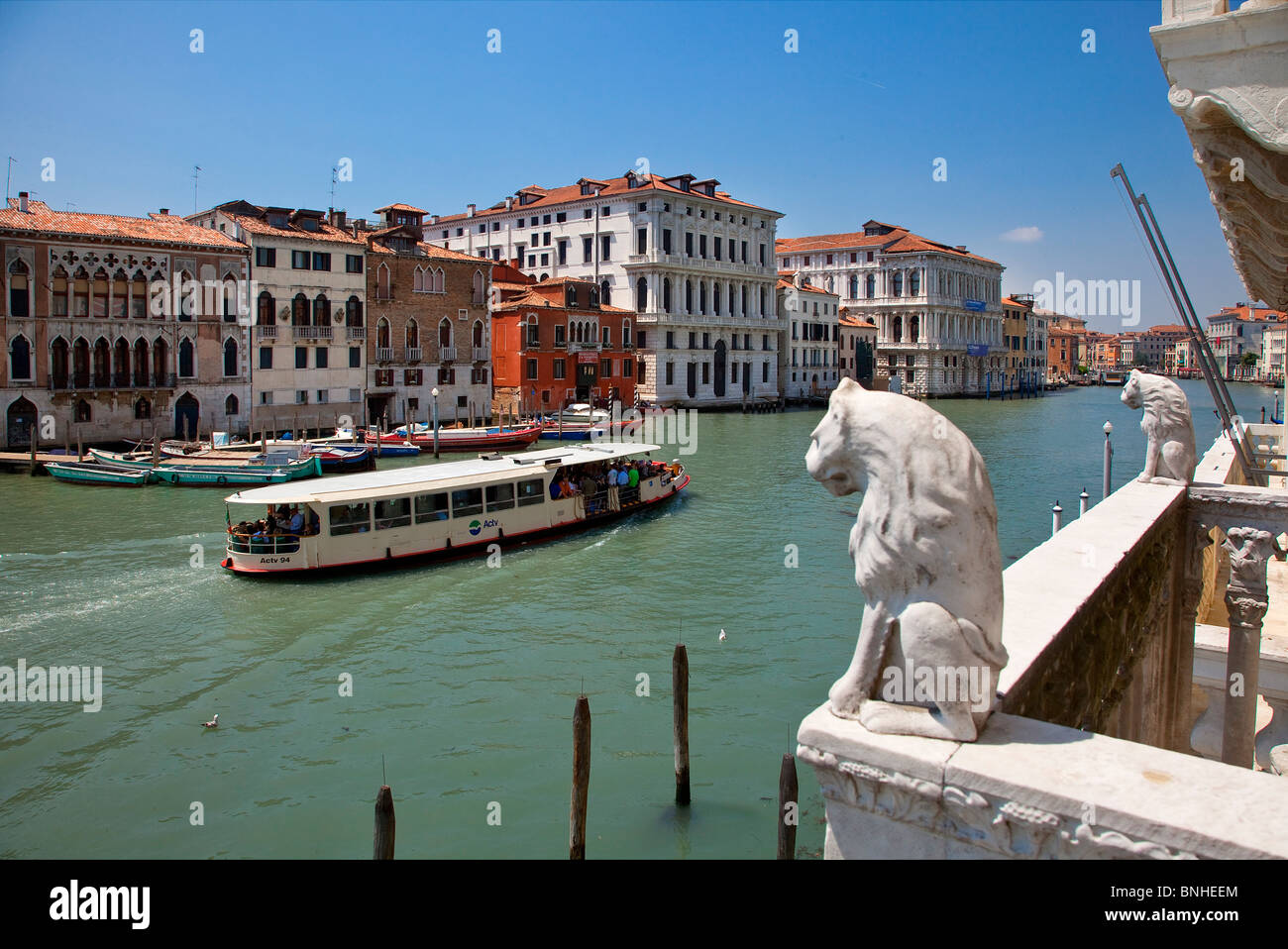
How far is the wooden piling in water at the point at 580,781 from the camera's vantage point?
6.38 metres

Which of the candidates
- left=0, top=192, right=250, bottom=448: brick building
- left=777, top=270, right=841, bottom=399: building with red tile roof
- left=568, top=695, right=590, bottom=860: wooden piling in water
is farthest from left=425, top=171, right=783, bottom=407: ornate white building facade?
left=568, top=695, right=590, bottom=860: wooden piling in water

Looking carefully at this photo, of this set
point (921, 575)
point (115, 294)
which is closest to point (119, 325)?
point (115, 294)

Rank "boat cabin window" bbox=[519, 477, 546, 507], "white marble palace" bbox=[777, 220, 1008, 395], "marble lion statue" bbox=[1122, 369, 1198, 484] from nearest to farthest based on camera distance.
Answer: "marble lion statue" bbox=[1122, 369, 1198, 484], "boat cabin window" bbox=[519, 477, 546, 507], "white marble palace" bbox=[777, 220, 1008, 395]

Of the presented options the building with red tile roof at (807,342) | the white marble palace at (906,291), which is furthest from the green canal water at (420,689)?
the white marble palace at (906,291)

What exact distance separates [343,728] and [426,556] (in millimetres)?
6990

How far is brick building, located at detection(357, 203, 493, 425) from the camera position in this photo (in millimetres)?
36625

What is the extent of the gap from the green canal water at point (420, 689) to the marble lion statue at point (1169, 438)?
3477 millimetres

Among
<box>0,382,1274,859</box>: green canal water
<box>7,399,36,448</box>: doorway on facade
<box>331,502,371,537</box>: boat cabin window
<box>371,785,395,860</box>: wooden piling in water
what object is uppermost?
<box>7,399,36,448</box>: doorway on facade

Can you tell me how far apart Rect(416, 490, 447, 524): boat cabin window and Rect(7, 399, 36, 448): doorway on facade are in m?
17.8

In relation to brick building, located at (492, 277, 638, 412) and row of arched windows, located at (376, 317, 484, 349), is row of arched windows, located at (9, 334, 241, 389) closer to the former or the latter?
row of arched windows, located at (376, 317, 484, 349)

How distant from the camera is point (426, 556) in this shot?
15992mm

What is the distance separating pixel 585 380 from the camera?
4541cm

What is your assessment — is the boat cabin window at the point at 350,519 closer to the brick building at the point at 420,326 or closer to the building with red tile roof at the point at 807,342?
the brick building at the point at 420,326

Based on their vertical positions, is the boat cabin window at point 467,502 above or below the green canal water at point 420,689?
above
